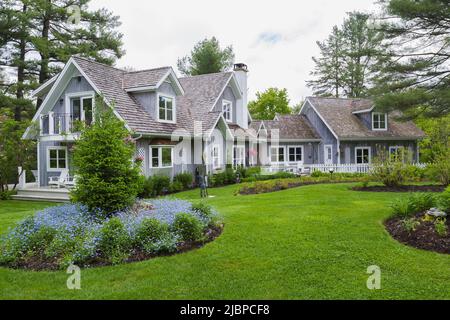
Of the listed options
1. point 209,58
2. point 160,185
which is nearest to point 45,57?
point 160,185

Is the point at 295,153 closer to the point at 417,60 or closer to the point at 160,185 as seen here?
the point at 417,60

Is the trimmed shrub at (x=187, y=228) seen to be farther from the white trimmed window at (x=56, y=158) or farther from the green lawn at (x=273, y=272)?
the white trimmed window at (x=56, y=158)

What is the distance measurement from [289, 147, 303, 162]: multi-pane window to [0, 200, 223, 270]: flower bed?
68.0ft

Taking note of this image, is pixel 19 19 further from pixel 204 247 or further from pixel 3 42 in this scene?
pixel 204 247

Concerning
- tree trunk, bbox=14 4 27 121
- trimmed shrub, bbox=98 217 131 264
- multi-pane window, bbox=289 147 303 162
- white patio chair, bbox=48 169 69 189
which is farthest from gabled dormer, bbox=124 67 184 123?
trimmed shrub, bbox=98 217 131 264

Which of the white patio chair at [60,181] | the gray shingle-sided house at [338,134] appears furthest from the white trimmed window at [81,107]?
the gray shingle-sided house at [338,134]

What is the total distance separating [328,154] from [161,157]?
13988mm

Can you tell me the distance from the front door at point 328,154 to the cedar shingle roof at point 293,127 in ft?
3.98

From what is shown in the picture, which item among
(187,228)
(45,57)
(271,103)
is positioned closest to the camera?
(187,228)

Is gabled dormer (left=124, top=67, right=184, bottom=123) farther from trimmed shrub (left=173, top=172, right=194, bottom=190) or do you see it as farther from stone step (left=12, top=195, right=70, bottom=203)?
stone step (left=12, top=195, right=70, bottom=203)

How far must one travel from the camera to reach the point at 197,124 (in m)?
19.6

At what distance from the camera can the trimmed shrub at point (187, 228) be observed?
6562 mm

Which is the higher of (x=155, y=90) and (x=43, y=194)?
(x=155, y=90)

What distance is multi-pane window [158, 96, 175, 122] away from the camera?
18328 millimetres
